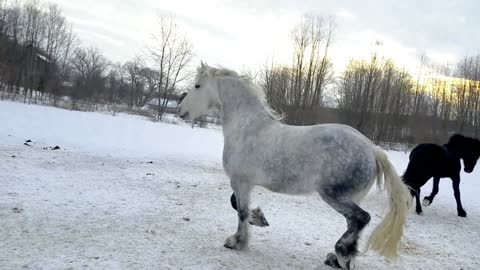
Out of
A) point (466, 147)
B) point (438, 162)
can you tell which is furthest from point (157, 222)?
point (466, 147)

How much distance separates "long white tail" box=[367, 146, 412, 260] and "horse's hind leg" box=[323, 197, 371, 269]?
19 cm

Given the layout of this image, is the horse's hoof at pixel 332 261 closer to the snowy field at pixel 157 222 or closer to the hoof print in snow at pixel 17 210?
the snowy field at pixel 157 222

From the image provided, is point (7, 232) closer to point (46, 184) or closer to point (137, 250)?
point (137, 250)

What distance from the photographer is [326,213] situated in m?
5.98

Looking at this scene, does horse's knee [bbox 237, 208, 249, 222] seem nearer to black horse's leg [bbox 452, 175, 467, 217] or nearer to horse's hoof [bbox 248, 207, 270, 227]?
horse's hoof [bbox 248, 207, 270, 227]

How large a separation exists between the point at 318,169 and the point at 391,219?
0.83 m

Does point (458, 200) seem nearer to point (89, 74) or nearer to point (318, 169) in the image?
point (318, 169)

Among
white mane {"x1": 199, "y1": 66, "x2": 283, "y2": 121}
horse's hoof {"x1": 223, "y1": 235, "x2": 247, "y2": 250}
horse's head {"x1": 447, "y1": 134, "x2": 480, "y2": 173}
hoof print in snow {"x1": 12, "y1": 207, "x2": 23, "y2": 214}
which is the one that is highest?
white mane {"x1": 199, "y1": 66, "x2": 283, "y2": 121}

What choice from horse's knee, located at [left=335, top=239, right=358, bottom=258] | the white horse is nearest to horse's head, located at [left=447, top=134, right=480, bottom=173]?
the white horse

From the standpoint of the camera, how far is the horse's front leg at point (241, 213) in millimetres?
3711

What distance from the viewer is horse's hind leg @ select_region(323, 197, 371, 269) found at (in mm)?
3143

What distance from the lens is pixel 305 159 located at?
328 cm

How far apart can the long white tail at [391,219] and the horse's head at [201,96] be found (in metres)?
2.02

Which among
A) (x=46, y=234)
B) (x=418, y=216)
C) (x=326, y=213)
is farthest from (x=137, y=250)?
(x=418, y=216)
